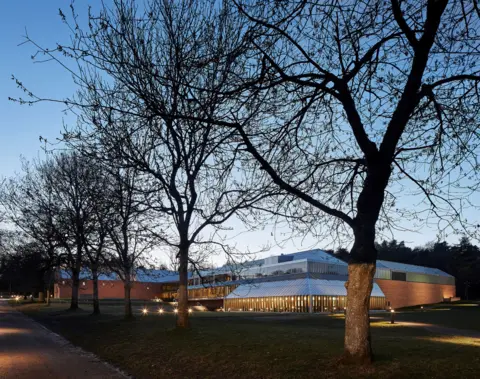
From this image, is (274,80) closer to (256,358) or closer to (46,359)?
(256,358)

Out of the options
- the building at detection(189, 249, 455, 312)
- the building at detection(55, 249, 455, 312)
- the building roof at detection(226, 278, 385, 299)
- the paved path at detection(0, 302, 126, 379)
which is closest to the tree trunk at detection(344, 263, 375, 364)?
the paved path at detection(0, 302, 126, 379)

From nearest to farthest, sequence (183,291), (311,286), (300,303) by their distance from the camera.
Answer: (183,291) < (300,303) < (311,286)

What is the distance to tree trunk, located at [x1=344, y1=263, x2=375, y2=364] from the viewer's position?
9250mm

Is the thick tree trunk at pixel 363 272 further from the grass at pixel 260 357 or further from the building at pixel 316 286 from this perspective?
the building at pixel 316 286

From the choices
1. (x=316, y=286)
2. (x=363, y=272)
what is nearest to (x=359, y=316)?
(x=363, y=272)

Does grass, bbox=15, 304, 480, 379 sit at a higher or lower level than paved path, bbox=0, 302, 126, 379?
higher

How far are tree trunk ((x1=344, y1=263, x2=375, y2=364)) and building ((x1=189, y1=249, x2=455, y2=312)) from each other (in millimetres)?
34151

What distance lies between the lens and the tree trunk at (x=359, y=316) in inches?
364

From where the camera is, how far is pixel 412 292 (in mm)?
72812

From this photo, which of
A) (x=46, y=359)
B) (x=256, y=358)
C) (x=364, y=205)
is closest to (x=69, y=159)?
(x=46, y=359)

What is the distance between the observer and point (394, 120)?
986 cm

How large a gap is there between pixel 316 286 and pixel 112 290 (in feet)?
210

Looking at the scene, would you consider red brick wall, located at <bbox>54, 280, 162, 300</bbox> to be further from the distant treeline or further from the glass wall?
the distant treeline

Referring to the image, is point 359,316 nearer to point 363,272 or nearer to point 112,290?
point 363,272
